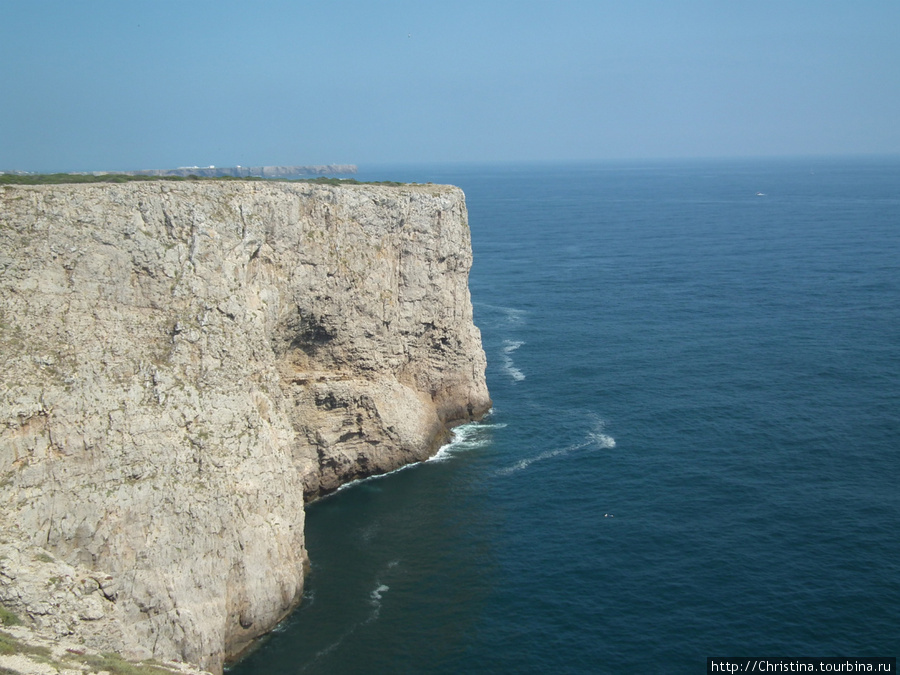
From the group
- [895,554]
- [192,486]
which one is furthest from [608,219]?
[192,486]

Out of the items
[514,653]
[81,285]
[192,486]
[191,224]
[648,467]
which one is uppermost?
[191,224]

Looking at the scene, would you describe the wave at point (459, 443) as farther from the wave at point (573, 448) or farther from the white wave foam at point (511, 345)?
the white wave foam at point (511, 345)

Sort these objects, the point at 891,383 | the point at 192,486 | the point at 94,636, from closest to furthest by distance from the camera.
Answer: the point at 94,636, the point at 192,486, the point at 891,383

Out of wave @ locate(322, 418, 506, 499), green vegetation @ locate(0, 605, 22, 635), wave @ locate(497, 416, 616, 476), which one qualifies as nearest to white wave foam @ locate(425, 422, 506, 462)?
wave @ locate(322, 418, 506, 499)

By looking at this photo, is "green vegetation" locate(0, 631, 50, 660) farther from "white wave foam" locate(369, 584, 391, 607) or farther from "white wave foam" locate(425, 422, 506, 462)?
"white wave foam" locate(425, 422, 506, 462)

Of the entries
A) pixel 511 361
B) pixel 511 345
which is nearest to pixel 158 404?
pixel 511 361

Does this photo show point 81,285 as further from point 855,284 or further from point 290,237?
point 855,284

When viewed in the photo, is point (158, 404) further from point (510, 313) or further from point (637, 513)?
point (510, 313)
